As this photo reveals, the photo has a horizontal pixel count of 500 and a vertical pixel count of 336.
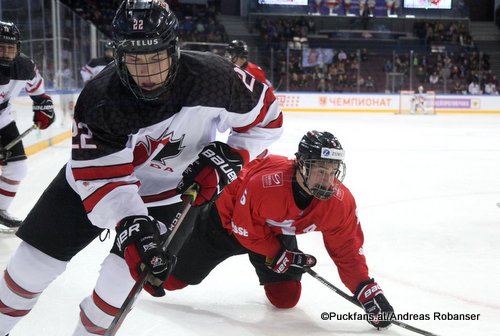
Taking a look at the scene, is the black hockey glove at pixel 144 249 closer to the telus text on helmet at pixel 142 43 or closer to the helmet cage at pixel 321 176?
the telus text on helmet at pixel 142 43

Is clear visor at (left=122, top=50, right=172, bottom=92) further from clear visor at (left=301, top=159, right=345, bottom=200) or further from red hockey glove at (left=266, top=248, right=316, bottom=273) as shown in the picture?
red hockey glove at (left=266, top=248, right=316, bottom=273)

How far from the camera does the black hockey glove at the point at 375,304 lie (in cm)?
212

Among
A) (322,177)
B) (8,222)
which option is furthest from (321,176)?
(8,222)

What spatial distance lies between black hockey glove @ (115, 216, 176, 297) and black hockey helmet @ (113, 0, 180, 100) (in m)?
0.30

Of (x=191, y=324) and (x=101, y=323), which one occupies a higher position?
(x=101, y=323)

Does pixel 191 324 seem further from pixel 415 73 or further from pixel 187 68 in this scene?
pixel 415 73

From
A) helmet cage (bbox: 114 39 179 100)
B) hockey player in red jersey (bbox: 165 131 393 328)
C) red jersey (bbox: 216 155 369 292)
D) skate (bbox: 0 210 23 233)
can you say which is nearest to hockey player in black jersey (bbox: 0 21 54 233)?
skate (bbox: 0 210 23 233)

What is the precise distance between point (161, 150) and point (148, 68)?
0.96 ft

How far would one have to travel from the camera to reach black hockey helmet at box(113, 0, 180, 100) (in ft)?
4.85

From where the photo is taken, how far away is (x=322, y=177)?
6.93 ft

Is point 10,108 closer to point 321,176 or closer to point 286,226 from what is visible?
point 286,226

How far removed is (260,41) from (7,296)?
17.0m

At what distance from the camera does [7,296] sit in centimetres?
169

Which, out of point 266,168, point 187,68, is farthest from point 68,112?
point 187,68
